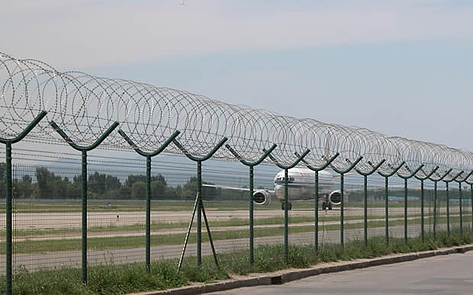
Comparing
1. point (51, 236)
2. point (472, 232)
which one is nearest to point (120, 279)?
point (51, 236)

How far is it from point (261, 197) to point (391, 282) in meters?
6.77

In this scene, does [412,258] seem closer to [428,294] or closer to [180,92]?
[428,294]

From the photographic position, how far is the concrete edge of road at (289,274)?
14.9 meters

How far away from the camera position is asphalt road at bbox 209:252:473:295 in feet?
51.4

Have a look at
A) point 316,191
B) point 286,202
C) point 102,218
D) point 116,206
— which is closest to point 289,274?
point 286,202

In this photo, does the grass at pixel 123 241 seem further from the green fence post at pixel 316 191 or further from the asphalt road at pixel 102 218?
the green fence post at pixel 316 191

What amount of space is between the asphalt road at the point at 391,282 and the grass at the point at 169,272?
2.41 feet

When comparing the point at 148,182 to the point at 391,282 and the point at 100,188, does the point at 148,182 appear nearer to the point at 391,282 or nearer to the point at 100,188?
the point at 100,188

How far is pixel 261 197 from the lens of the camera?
77.0ft

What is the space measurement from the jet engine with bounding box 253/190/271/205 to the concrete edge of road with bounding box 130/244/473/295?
2.36 m

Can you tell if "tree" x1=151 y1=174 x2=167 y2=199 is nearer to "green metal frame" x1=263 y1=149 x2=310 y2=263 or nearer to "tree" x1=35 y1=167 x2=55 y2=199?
"tree" x1=35 y1=167 x2=55 y2=199

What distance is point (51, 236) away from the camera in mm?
13797

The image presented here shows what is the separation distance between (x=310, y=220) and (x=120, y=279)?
56.3 feet

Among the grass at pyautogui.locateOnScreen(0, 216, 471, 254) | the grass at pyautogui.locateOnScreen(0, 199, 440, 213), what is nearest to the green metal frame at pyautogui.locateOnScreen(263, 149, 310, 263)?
the grass at pyautogui.locateOnScreen(0, 199, 440, 213)
